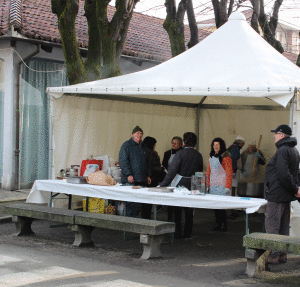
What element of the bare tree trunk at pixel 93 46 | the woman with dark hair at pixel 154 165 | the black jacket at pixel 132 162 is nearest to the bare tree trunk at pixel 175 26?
the bare tree trunk at pixel 93 46

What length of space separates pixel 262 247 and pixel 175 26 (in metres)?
A: 7.76

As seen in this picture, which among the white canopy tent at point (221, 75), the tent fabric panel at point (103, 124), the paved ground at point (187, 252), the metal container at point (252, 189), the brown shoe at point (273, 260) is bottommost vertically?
the paved ground at point (187, 252)

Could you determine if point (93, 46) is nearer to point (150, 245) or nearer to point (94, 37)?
point (94, 37)

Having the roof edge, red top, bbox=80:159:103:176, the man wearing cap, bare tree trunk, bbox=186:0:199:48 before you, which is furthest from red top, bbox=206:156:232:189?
the roof edge

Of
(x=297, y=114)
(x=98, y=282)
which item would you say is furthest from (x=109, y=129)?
(x=98, y=282)

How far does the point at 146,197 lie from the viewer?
778 cm

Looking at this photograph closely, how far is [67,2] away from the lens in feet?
36.4

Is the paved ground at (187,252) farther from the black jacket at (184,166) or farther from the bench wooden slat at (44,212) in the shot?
the black jacket at (184,166)

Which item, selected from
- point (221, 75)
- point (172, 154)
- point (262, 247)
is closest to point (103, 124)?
point (172, 154)

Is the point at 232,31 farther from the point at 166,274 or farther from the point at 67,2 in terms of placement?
the point at 166,274

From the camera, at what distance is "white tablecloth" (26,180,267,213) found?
7109mm

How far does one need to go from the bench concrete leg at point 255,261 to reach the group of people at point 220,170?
18.0 inches

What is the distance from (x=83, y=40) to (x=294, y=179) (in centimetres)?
970

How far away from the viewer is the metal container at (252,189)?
10695 mm
